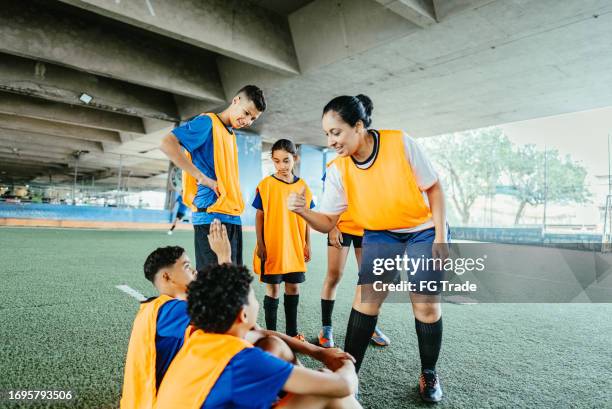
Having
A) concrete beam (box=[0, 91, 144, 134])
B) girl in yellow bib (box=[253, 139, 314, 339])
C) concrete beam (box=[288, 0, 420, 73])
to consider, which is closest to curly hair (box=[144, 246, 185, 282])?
girl in yellow bib (box=[253, 139, 314, 339])

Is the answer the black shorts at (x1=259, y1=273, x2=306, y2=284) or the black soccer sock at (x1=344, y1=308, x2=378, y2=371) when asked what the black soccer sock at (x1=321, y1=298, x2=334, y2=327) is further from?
the black soccer sock at (x1=344, y1=308, x2=378, y2=371)

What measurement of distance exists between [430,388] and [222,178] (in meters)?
1.64

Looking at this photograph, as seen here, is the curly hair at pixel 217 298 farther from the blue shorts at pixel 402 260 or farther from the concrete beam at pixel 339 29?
the concrete beam at pixel 339 29

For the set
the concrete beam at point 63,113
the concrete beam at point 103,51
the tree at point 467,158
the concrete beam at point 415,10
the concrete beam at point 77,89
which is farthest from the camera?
the tree at point 467,158

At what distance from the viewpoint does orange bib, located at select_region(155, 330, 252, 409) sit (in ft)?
3.58

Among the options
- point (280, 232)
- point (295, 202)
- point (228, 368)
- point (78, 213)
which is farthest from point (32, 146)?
point (228, 368)

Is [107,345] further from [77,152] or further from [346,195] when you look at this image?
[77,152]

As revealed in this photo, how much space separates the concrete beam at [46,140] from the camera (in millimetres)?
16453

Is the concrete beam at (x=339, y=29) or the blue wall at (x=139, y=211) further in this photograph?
the blue wall at (x=139, y=211)

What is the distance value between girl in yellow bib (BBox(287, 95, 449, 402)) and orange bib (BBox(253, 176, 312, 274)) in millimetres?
761

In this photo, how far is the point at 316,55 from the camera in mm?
7730

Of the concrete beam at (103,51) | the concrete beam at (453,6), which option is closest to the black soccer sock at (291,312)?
the concrete beam at (453,6)

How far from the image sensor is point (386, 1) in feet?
17.9

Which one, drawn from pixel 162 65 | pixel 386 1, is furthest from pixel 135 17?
pixel 386 1
